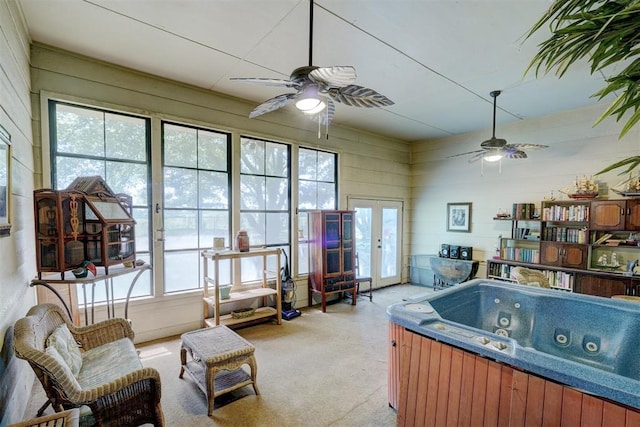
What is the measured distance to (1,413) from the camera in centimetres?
156

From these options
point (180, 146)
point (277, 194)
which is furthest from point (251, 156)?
point (180, 146)

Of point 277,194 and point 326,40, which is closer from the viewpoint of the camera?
point 326,40

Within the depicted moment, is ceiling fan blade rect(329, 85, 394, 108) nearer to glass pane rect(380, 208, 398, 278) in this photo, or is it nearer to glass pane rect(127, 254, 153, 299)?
glass pane rect(127, 254, 153, 299)

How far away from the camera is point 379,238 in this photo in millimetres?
6020

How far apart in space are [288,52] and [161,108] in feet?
5.66

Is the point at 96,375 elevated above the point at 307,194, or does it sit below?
below

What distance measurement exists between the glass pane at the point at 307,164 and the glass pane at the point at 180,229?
6.07 feet

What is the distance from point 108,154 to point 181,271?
1583 millimetres

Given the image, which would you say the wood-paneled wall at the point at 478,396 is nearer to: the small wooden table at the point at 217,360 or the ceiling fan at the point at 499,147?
the small wooden table at the point at 217,360

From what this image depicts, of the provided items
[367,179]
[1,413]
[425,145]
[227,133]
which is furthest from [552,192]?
[1,413]

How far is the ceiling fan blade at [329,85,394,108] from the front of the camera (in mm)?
2111

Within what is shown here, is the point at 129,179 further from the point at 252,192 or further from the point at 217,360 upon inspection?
the point at 217,360

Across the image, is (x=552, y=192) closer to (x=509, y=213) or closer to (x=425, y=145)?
(x=509, y=213)

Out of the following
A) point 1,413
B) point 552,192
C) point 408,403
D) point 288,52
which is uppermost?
point 288,52
